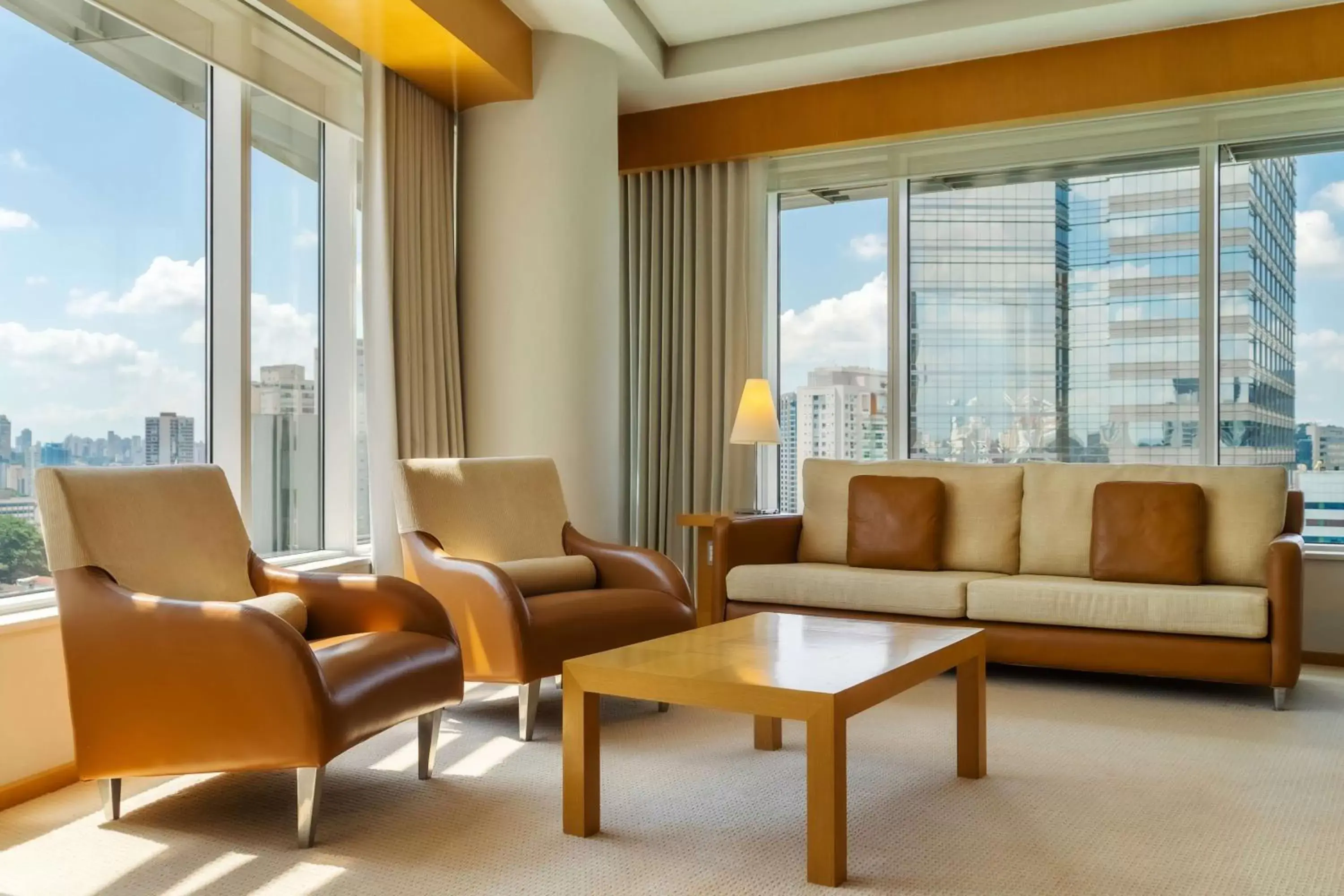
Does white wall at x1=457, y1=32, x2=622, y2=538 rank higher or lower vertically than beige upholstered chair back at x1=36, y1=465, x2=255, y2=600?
higher

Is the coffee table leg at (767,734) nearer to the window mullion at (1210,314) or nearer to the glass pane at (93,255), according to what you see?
the glass pane at (93,255)

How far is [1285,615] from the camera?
376 cm

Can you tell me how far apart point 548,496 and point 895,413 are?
217cm

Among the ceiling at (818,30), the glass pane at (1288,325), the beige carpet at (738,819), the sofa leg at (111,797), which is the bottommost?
the beige carpet at (738,819)

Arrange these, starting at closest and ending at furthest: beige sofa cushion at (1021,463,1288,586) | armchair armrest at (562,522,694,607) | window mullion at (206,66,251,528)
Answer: armchair armrest at (562,522,694,607)
window mullion at (206,66,251,528)
beige sofa cushion at (1021,463,1288,586)

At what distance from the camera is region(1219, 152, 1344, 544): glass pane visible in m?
4.88

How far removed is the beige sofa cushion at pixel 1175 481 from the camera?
4238 millimetres

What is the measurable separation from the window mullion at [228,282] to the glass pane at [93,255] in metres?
0.05

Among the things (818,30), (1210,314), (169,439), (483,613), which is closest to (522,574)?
(483,613)

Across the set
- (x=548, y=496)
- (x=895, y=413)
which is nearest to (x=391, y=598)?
(x=548, y=496)

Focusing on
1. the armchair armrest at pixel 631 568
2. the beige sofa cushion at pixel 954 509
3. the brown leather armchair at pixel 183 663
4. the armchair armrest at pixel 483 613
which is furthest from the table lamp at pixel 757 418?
the brown leather armchair at pixel 183 663

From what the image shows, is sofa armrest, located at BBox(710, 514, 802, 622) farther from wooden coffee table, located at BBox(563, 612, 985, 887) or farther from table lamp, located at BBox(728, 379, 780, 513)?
wooden coffee table, located at BBox(563, 612, 985, 887)

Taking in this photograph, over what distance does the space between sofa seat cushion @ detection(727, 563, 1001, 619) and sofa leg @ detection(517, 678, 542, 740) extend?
1445 mm

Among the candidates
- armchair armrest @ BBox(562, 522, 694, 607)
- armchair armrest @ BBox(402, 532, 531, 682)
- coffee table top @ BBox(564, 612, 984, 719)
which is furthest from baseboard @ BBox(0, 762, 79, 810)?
armchair armrest @ BBox(562, 522, 694, 607)
